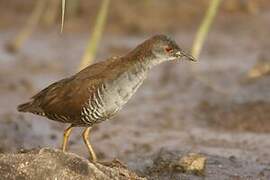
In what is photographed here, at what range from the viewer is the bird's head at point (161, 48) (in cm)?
638

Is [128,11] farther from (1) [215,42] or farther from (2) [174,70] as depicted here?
(2) [174,70]

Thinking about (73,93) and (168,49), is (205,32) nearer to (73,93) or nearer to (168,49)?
(168,49)

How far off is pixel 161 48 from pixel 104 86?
55 cm

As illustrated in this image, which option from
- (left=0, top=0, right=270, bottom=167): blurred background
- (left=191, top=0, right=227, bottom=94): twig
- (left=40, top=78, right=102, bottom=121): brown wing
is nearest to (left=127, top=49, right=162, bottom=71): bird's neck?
(left=40, top=78, right=102, bottom=121): brown wing


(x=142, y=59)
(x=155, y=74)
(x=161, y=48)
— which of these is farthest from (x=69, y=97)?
(x=155, y=74)

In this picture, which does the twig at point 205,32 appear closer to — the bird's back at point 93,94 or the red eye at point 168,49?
the red eye at point 168,49

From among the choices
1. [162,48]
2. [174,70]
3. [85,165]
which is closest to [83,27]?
[174,70]

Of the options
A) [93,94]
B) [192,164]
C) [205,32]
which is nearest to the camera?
[93,94]

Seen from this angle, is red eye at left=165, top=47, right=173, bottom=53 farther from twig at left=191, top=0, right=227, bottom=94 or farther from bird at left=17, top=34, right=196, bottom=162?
twig at left=191, top=0, right=227, bottom=94

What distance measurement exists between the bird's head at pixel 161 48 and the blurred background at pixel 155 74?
1354 mm

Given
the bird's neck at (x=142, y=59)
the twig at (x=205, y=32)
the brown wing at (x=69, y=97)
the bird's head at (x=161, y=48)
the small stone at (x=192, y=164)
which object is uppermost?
the twig at (x=205, y=32)

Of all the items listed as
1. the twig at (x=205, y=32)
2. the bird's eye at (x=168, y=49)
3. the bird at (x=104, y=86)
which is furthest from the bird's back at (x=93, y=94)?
the twig at (x=205, y=32)

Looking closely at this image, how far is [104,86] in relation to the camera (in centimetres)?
619

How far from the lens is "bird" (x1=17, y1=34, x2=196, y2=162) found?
6.16 m
